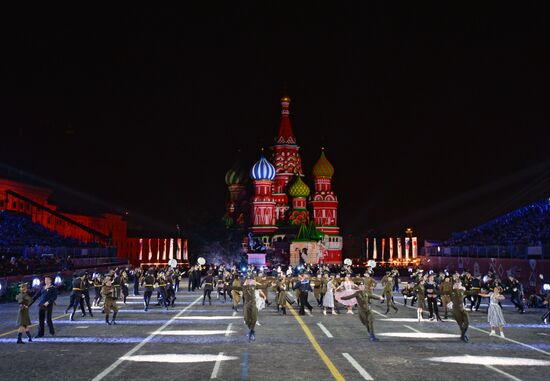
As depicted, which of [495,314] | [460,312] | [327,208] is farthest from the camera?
[327,208]

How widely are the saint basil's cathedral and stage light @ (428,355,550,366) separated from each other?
9516 centimetres

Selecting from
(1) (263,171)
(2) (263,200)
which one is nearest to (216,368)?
(2) (263,200)

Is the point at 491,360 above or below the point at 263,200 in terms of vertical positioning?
below

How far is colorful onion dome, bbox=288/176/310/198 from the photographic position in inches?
5094

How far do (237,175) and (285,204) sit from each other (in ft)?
58.9

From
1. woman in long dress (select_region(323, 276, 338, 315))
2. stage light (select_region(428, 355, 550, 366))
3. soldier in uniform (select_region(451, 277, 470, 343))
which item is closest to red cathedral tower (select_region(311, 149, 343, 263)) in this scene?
woman in long dress (select_region(323, 276, 338, 315))

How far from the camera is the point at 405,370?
45.7 feet

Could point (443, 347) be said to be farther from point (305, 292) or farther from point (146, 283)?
point (146, 283)

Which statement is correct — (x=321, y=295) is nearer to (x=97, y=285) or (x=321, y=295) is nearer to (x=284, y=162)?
(x=97, y=285)

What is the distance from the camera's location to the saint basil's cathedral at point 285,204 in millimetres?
123312

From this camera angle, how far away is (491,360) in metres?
15.5

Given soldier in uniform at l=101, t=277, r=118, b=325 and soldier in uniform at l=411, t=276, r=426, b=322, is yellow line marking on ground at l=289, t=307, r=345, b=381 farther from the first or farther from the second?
soldier in uniform at l=101, t=277, r=118, b=325

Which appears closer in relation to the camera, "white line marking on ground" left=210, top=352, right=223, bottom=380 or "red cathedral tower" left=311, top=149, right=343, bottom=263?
"white line marking on ground" left=210, top=352, right=223, bottom=380

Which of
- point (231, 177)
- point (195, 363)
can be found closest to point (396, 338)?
point (195, 363)
